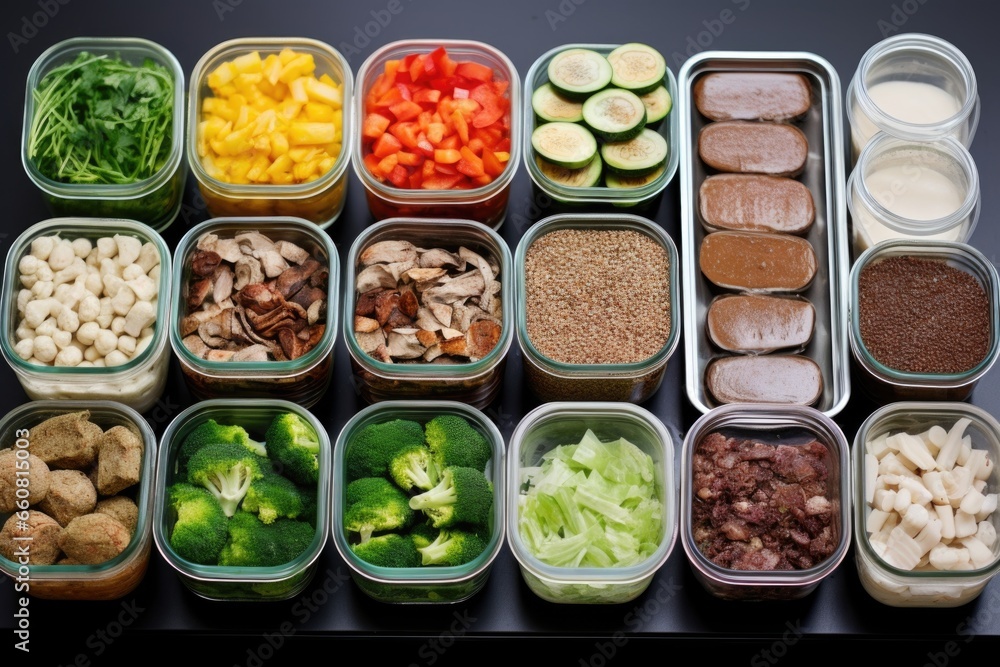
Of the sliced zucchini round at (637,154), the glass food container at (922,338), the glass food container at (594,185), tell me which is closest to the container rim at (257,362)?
the glass food container at (594,185)

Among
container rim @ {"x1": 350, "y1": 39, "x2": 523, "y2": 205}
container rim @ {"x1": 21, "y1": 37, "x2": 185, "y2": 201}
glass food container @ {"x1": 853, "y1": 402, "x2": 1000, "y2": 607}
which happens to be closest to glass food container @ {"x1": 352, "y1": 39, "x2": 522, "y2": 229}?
container rim @ {"x1": 350, "y1": 39, "x2": 523, "y2": 205}

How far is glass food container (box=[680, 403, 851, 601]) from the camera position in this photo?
2391 millimetres

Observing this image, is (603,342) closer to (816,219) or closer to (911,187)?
(816,219)

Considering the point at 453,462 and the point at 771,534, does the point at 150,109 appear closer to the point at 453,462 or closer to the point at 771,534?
the point at 453,462

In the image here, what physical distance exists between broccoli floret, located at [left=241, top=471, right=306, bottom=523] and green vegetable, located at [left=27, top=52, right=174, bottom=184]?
76 centimetres

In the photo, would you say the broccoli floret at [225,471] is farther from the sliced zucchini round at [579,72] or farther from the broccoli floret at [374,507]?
the sliced zucchini round at [579,72]

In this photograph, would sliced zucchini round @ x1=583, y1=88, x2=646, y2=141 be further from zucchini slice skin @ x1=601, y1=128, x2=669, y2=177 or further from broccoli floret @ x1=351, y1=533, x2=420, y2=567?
broccoli floret @ x1=351, y1=533, x2=420, y2=567

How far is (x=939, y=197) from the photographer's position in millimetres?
2771

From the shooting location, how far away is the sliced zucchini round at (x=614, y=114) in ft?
8.98

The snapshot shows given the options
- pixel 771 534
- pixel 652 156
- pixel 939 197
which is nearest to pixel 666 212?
pixel 652 156

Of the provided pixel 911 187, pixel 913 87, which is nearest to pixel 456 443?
pixel 911 187

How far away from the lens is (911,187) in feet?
9.12

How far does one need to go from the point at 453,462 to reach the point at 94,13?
1508 millimetres

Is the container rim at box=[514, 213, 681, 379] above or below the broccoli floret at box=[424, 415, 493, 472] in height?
above
